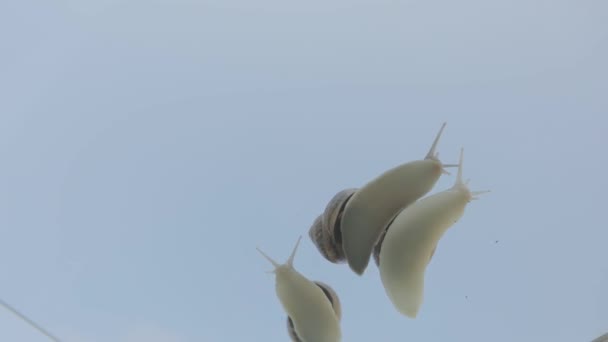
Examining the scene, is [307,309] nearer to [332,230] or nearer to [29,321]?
[332,230]

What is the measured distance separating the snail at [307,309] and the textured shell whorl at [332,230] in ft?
0.15

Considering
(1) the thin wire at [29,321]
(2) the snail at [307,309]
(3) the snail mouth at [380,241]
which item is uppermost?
(1) the thin wire at [29,321]

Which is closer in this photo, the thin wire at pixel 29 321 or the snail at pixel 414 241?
the snail at pixel 414 241

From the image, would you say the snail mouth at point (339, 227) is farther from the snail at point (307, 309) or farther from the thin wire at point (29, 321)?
the thin wire at point (29, 321)

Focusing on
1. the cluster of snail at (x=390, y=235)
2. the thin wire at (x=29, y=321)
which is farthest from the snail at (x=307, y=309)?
the thin wire at (x=29, y=321)

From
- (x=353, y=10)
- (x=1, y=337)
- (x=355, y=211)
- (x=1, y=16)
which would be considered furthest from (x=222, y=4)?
(x=1, y=337)

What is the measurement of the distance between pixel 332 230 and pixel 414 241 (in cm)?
10

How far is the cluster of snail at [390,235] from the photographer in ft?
1.73

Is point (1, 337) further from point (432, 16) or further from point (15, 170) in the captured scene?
point (432, 16)

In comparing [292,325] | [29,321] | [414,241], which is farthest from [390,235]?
[29,321]

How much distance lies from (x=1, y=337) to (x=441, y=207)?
2.16 ft

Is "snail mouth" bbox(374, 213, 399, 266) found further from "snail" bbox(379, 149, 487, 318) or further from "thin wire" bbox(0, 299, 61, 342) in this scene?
"thin wire" bbox(0, 299, 61, 342)

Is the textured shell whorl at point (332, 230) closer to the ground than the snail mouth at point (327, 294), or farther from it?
farther from it

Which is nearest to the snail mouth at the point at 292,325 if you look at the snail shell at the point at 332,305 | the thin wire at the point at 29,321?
the snail shell at the point at 332,305
